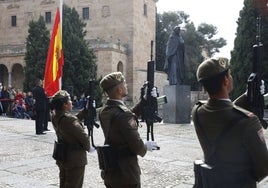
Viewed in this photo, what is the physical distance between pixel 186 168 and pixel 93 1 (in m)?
43.6

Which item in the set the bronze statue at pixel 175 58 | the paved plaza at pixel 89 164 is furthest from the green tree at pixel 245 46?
the paved plaza at pixel 89 164

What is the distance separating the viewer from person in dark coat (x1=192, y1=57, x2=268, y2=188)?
8.40ft

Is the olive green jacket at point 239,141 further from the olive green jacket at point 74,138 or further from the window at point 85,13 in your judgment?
the window at point 85,13

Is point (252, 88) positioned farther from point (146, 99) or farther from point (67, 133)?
point (67, 133)

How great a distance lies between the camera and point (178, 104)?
55.2ft

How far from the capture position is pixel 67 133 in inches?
189

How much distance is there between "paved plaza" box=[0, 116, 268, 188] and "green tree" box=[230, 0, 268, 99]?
17.1m

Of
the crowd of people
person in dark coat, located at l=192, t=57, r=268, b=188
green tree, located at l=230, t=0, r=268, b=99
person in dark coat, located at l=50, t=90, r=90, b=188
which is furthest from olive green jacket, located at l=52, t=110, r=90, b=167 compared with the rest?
green tree, located at l=230, t=0, r=268, b=99

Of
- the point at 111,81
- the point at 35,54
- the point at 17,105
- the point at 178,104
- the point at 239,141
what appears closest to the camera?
the point at 239,141

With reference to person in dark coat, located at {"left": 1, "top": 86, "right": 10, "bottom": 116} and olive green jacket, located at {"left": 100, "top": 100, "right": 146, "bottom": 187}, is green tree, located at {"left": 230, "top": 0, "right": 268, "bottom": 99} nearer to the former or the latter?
person in dark coat, located at {"left": 1, "top": 86, "right": 10, "bottom": 116}

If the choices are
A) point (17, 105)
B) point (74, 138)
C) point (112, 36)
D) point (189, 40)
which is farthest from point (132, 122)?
point (189, 40)

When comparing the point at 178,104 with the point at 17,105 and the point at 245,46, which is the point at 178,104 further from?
the point at 245,46

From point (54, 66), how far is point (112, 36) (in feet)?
115

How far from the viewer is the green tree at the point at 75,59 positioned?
116 feet
